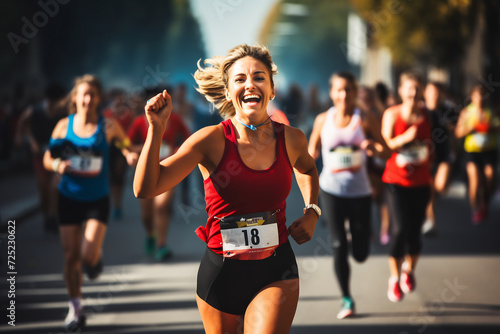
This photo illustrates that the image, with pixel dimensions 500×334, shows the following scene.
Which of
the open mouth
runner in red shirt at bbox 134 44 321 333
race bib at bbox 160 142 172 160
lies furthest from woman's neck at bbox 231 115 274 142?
race bib at bbox 160 142 172 160

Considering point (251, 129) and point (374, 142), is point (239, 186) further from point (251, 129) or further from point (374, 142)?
point (374, 142)

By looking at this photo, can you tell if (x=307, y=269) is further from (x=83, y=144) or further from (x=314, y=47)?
(x=314, y=47)

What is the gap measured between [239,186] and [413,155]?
310cm

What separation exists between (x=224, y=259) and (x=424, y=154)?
3167 millimetres

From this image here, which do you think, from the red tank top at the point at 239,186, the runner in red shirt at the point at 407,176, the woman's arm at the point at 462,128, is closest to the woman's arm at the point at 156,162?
the red tank top at the point at 239,186

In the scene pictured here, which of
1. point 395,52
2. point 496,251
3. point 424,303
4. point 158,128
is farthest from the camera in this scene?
point 395,52

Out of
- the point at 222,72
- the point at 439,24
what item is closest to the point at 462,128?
the point at 222,72

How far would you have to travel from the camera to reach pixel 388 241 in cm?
838

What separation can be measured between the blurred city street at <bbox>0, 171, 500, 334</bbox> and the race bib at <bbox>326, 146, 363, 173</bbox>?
3.83 ft

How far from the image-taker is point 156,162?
101 inches

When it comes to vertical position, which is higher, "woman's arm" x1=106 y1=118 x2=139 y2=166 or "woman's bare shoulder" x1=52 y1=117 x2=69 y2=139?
"woman's bare shoulder" x1=52 y1=117 x2=69 y2=139

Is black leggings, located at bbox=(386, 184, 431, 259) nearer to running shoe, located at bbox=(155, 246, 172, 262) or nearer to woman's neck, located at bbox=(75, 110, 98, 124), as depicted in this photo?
woman's neck, located at bbox=(75, 110, 98, 124)

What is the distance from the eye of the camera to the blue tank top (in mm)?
5121

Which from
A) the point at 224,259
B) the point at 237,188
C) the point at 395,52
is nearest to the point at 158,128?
the point at 237,188
